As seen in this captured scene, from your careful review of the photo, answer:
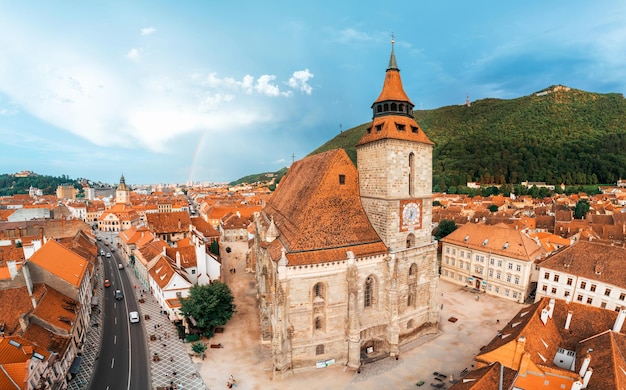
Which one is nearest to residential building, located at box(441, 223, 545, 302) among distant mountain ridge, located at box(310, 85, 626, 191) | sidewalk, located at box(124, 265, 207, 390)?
sidewalk, located at box(124, 265, 207, 390)

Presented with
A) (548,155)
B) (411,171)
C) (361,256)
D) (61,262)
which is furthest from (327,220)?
(548,155)

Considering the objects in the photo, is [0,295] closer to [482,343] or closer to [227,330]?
[227,330]

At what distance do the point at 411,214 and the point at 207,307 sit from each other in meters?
22.3

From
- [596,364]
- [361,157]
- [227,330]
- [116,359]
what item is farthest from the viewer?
[227,330]

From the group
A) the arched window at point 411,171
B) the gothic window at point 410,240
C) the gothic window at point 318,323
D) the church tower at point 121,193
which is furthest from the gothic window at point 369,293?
the church tower at point 121,193

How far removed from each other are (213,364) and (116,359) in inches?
374

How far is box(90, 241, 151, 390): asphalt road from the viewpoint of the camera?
25047mm

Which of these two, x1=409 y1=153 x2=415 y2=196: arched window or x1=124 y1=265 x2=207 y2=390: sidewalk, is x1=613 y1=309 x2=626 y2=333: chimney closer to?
x1=409 y1=153 x2=415 y2=196: arched window

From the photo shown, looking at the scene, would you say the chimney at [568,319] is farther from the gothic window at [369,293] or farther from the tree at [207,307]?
the tree at [207,307]

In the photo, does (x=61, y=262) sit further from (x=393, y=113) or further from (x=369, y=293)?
(x=393, y=113)

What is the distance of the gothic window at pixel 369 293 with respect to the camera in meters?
27.2

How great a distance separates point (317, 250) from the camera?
25438 millimetres

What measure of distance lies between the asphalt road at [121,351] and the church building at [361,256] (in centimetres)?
1150

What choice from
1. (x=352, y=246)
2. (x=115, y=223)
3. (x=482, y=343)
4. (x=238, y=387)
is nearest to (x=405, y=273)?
(x=352, y=246)
